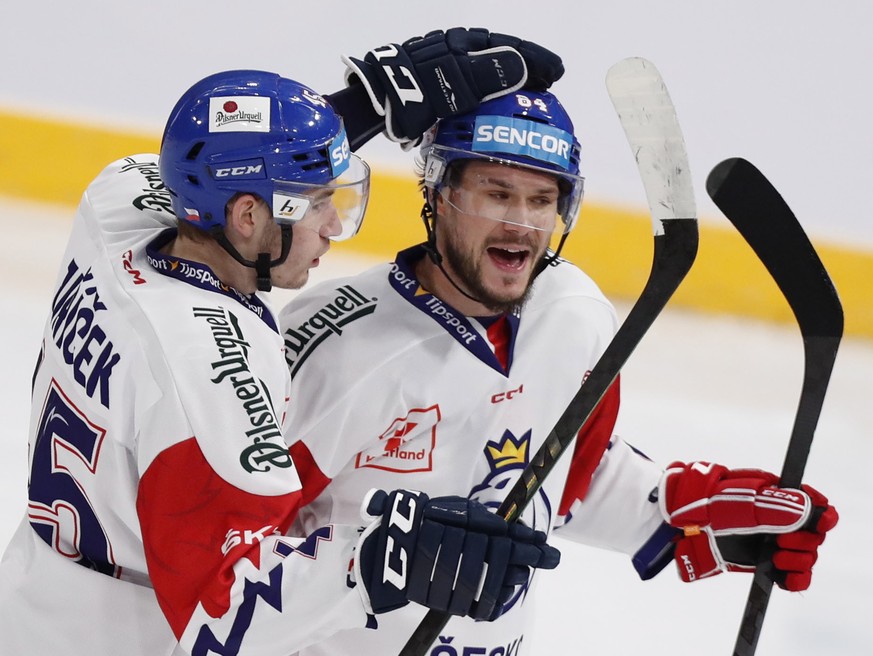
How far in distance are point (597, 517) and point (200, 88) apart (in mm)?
1101

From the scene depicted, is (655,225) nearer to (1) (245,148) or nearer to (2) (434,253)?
(2) (434,253)

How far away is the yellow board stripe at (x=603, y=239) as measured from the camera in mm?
4836

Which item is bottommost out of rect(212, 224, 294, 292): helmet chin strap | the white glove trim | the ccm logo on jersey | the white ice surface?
the white ice surface

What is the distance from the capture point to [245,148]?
1.72 m

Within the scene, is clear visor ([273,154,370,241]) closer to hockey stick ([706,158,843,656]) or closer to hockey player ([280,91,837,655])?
hockey player ([280,91,837,655])

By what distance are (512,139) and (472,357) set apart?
36 centimetres

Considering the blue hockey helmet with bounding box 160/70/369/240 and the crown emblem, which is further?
the crown emblem

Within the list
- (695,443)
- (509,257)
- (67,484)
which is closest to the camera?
(67,484)

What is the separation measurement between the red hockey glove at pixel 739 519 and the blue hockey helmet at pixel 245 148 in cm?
93

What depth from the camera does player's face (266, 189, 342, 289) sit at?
5.83 ft

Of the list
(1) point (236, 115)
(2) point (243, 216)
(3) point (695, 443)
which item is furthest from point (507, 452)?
(3) point (695, 443)

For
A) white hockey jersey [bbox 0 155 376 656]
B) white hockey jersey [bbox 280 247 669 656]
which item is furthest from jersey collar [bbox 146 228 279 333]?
white hockey jersey [bbox 280 247 669 656]

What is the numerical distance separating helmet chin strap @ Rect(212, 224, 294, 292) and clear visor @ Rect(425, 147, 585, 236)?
1.36ft

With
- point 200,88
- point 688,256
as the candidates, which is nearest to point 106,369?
point 200,88
